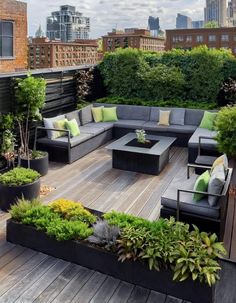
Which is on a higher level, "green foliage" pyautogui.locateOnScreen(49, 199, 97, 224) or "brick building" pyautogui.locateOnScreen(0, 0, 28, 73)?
"brick building" pyautogui.locateOnScreen(0, 0, 28, 73)

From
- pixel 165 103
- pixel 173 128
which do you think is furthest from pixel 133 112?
pixel 173 128

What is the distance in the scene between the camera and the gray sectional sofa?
7.34 metres

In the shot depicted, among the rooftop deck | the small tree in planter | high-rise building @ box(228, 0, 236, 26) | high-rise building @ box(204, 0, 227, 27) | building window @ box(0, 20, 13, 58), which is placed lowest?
the rooftop deck

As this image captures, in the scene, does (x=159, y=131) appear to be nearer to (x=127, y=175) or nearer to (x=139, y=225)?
(x=127, y=175)

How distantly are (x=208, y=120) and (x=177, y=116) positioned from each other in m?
0.96

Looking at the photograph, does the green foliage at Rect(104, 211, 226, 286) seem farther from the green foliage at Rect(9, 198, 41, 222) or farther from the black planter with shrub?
the black planter with shrub

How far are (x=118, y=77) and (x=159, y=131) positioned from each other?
296 cm

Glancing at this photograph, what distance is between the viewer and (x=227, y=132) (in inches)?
218

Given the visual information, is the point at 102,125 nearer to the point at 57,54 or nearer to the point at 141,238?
the point at 57,54

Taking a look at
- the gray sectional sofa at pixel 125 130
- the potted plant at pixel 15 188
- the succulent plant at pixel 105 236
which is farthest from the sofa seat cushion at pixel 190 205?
the gray sectional sofa at pixel 125 130

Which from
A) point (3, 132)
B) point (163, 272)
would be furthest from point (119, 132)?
point (163, 272)

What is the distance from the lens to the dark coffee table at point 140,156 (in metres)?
6.66

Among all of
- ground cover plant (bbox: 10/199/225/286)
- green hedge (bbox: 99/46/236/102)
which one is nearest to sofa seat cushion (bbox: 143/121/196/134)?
green hedge (bbox: 99/46/236/102)

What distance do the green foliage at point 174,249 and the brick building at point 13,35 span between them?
11.3 meters
